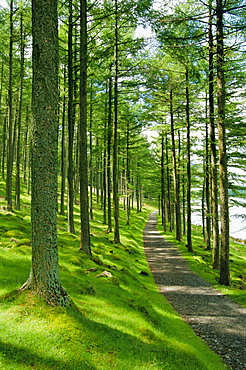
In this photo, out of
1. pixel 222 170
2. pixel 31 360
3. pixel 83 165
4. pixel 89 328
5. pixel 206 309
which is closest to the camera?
pixel 31 360

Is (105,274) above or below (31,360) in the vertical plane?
below

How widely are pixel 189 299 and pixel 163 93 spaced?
14857 millimetres

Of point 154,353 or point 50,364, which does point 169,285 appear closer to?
A: point 154,353

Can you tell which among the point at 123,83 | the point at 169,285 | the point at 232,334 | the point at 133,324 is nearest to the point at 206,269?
the point at 169,285

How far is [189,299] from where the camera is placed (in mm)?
10156

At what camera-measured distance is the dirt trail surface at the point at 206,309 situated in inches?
259

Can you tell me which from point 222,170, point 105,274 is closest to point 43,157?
point 105,274

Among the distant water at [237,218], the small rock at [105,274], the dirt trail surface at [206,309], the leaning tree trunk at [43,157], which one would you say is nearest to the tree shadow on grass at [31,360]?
the leaning tree trunk at [43,157]

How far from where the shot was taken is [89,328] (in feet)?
16.0

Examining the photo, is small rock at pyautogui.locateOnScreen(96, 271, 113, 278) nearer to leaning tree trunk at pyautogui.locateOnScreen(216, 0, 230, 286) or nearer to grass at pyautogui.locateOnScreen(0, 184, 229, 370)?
grass at pyautogui.locateOnScreen(0, 184, 229, 370)

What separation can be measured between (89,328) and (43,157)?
326 cm

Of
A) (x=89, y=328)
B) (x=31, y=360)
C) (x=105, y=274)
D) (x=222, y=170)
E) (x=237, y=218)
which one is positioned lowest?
(x=105, y=274)

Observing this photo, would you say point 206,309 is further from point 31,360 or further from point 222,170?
point 31,360

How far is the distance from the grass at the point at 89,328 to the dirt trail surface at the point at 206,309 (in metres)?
0.42
